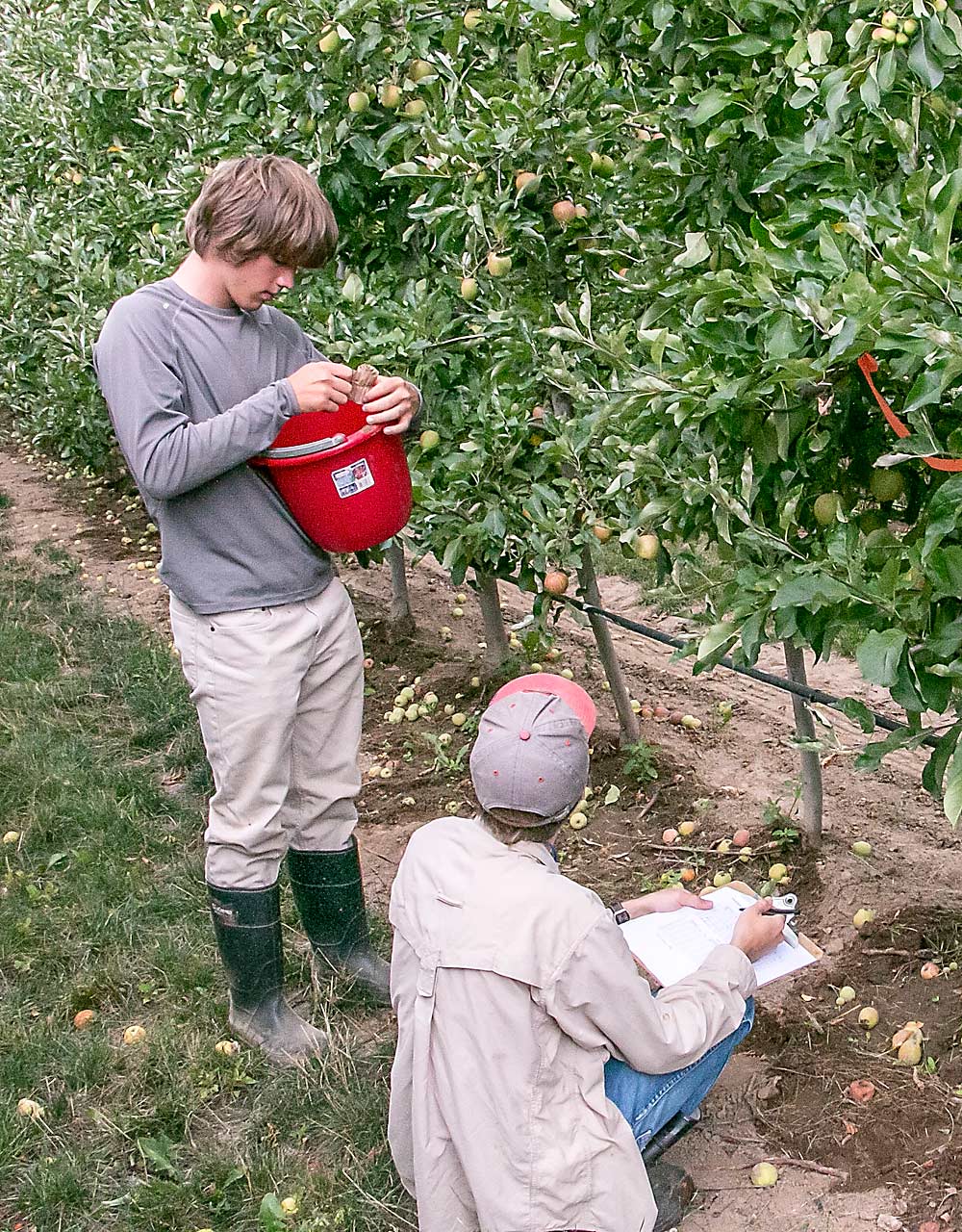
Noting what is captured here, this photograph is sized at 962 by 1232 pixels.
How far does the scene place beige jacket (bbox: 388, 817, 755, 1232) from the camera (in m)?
2.04

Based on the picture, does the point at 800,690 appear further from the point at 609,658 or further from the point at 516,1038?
the point at 516,1038

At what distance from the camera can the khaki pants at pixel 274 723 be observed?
2.78 meters

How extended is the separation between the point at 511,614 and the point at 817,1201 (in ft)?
11.0

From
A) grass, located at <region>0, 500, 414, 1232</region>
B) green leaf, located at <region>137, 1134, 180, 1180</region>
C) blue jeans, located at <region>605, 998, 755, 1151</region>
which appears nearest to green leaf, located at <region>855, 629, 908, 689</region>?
blue jeans, located at <region>605, 998, 755, 1151</region>

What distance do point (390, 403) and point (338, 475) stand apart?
0.60 ft

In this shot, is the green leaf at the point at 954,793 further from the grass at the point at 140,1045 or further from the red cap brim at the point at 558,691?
the grass at the point at 140,1045

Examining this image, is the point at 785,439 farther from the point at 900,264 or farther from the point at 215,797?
the point at 215,797

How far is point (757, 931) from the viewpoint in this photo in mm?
2547

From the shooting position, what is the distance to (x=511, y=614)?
18.6 feet

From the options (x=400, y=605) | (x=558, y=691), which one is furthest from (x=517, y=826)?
(x=400, y=605)

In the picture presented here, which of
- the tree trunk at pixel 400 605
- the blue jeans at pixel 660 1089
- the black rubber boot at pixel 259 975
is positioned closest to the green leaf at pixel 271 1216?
the black rubber boot at pixel 259 975

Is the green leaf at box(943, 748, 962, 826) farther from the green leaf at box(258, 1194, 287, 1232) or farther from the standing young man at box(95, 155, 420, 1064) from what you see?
the green leaf at box(258, 1194, 287, 1232)

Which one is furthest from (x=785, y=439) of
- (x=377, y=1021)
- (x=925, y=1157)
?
(x=377, y=1021)

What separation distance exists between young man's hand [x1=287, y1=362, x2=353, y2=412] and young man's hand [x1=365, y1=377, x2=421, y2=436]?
13cm
